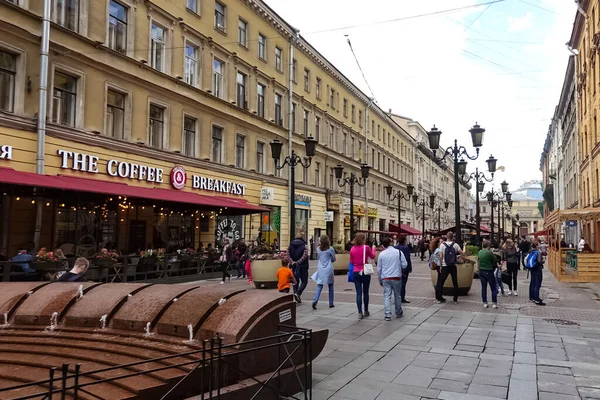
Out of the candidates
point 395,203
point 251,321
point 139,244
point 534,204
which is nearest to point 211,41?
point 139,244

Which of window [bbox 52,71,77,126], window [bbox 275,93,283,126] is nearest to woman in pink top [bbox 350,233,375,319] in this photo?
window [bbox 52,71,77,126]

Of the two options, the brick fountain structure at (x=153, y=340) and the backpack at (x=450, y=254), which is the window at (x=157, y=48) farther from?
the brick fountain structure at (x=153, y=340)

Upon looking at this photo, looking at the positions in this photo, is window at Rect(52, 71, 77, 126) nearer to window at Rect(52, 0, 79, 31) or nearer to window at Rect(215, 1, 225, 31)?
window at Rect(52, 0, 79, 31)

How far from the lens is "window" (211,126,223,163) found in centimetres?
2409

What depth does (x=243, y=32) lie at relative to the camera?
26688 mm

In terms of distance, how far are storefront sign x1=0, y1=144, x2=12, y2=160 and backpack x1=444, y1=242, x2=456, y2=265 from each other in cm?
1310

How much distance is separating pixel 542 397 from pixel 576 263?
52.8 ft

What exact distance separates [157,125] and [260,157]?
8.68 metres

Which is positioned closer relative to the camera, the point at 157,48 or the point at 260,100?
the point at 157,48

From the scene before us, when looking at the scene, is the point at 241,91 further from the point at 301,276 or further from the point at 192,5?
the point at 301,276

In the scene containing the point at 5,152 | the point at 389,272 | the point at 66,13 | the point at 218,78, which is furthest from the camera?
the point at 218,78

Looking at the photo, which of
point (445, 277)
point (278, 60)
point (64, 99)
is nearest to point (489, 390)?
point (445, 277)

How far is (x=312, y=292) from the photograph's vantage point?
14180mm

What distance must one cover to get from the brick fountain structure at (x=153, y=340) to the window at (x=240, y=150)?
20131 millimetres
